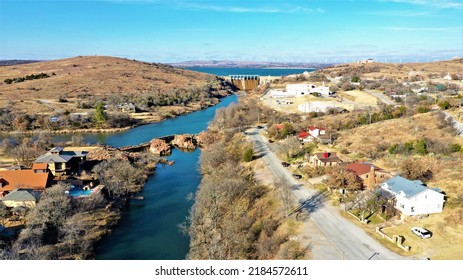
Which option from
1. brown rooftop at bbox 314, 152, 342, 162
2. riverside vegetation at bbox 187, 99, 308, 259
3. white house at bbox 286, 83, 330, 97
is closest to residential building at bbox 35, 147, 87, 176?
riverside vegetation at bbox 187, 99, 308, 259

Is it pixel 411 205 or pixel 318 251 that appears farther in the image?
pixel 411 205

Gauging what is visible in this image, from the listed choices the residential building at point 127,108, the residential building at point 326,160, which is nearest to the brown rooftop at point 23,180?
the residential building at point 326,160

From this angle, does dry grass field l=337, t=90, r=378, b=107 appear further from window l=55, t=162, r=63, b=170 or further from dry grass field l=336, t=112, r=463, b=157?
window l=55, t=162, r=63, b=170

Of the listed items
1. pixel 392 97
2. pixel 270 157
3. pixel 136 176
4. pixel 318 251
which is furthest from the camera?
pixel 392 97

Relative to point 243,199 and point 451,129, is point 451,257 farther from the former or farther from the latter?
point 451,129

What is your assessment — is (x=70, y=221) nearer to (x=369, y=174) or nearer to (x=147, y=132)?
(x=369, y=174)

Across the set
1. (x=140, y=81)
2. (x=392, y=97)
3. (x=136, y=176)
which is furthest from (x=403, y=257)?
(x=140, y=81)

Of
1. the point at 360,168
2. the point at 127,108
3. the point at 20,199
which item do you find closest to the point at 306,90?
the point at 127,108
